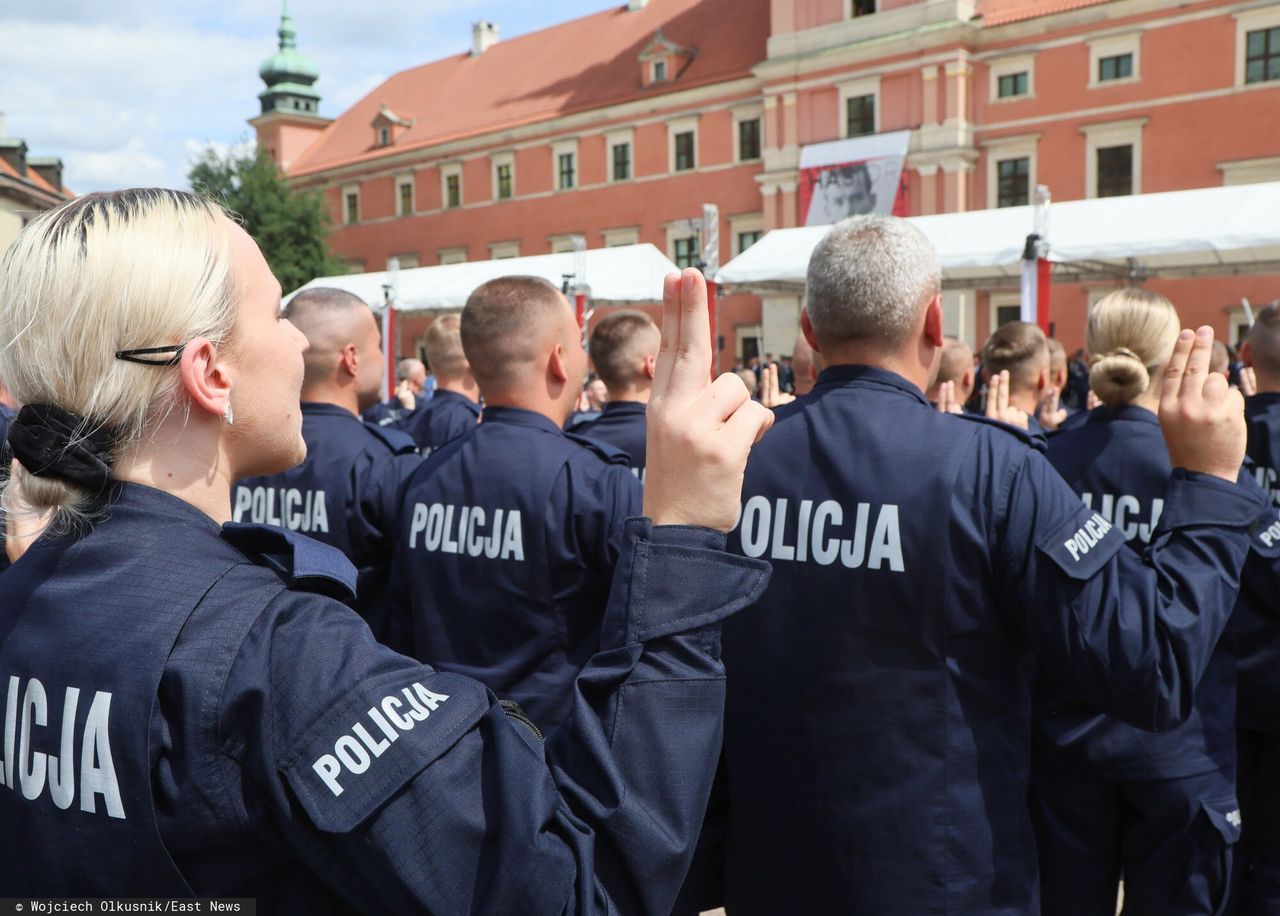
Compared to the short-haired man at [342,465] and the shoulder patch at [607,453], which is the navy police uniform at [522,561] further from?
the short-haired man at [342,465]

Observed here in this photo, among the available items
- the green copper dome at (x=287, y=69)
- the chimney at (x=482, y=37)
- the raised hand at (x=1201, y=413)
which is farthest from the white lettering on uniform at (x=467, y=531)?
the green copper dome at (x=287, y=69)

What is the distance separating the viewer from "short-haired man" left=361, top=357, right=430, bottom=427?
27.1ft

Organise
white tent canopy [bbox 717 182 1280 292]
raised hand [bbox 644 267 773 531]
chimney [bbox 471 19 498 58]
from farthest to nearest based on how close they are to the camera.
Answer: chimney [bbox 471 19 498 58] → white tent canopy [bbox 717 182 1280 292] → raised hand [bbox 644 267 773 531]

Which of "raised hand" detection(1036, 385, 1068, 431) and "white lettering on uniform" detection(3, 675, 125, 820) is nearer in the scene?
"white lettering on uniform" detection(3, 675, 125, 820)

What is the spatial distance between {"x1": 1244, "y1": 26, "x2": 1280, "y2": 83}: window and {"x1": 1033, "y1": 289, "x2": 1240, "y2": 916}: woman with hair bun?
2549 centimetres

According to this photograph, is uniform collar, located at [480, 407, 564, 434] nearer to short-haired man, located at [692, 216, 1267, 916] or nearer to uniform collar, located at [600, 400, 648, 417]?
short-haired man, located at [692, 216, 1267, 916]

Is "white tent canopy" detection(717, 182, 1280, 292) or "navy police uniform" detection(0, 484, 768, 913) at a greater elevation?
"white tent canopy" detection(717, 182, 1280, 292)

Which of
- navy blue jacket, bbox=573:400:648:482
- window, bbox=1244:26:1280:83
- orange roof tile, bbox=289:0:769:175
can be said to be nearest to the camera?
navy blue jacket, bbox=573:400:648:482

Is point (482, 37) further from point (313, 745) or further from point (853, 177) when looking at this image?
point (313, 745)

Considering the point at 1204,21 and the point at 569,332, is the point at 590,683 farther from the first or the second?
the point at 1204,21

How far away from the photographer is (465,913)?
3.35 feet

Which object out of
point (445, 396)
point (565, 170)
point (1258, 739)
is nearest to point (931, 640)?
point (1258, 739)

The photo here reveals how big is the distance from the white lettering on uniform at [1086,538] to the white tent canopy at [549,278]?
1208 centimetres

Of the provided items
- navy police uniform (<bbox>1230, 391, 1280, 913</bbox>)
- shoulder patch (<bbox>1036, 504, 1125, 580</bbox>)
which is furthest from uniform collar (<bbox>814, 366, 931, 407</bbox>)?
navy police uniform (<bbox>1230, 391, 1280, 913</bbox>)
